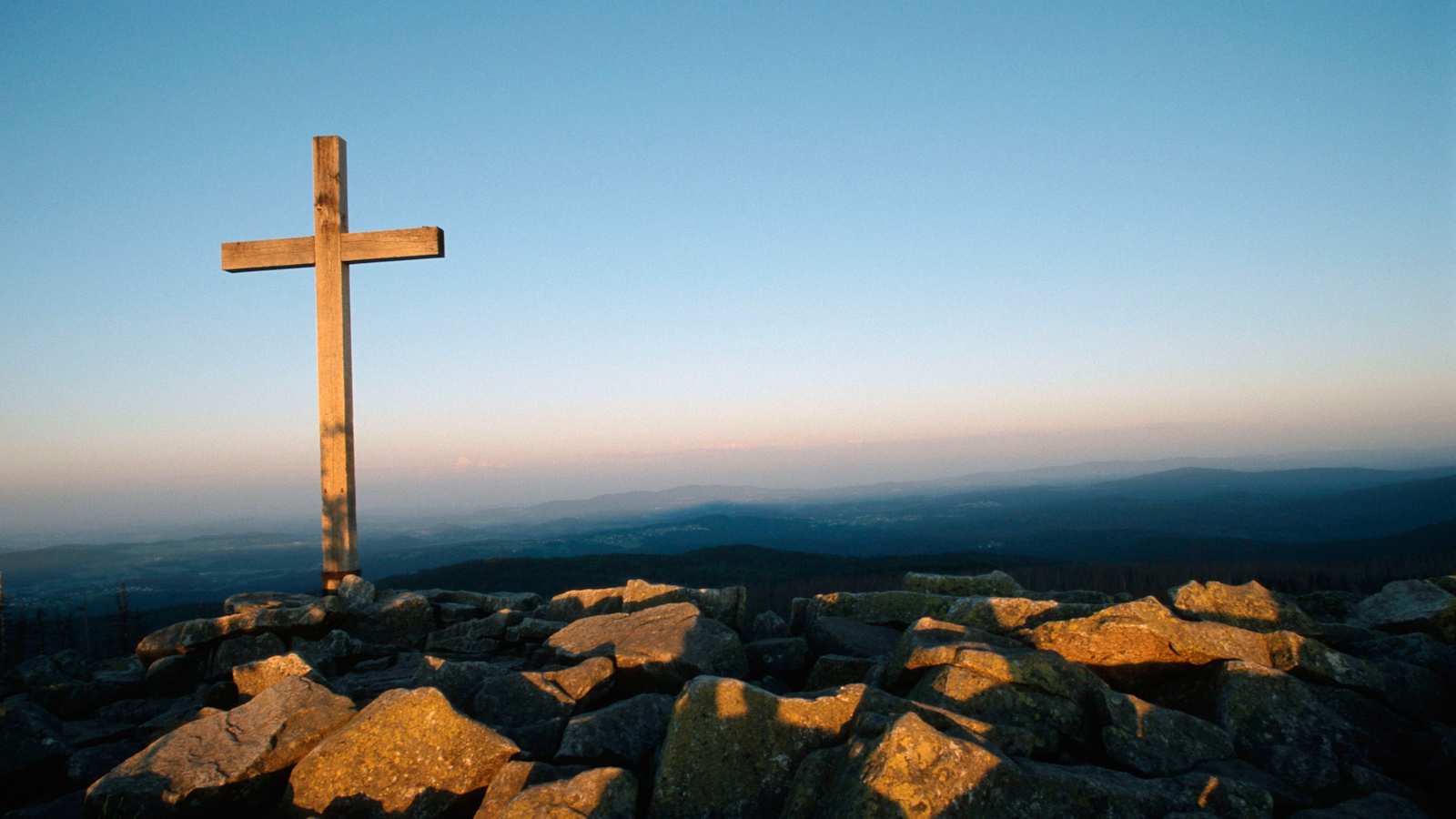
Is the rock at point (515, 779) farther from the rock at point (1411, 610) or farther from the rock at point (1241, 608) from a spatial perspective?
the rock at point (1411, 610)

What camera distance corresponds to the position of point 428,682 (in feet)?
22.5

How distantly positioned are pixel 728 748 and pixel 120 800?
3948 millimetres

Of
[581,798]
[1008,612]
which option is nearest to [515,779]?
[581,798]

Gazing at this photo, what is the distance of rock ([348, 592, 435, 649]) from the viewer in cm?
965

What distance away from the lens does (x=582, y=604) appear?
1038cm

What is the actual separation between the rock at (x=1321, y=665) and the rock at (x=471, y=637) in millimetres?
7774

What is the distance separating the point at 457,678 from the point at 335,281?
6.80 m

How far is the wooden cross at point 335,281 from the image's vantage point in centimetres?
1097

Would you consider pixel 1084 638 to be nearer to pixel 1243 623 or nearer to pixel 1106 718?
pixel 1106 718

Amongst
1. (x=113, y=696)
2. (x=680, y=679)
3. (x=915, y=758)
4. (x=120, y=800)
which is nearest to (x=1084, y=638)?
(x=915, y=758)

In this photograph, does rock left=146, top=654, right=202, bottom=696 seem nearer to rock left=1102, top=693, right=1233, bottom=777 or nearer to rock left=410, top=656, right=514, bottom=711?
rock left=410, top=656, right=514, bottom=711

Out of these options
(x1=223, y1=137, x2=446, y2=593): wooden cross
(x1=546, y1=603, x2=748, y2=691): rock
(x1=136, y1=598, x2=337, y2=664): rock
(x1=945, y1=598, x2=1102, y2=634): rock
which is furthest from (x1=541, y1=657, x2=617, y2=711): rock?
(x1=223, y1=137, x2=446, y2=593): wooden cross

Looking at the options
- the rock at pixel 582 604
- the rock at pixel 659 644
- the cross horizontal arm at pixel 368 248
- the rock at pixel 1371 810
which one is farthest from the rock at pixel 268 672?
the rock at pixel 1371 810

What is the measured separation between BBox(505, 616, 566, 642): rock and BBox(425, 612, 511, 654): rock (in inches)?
6.2
